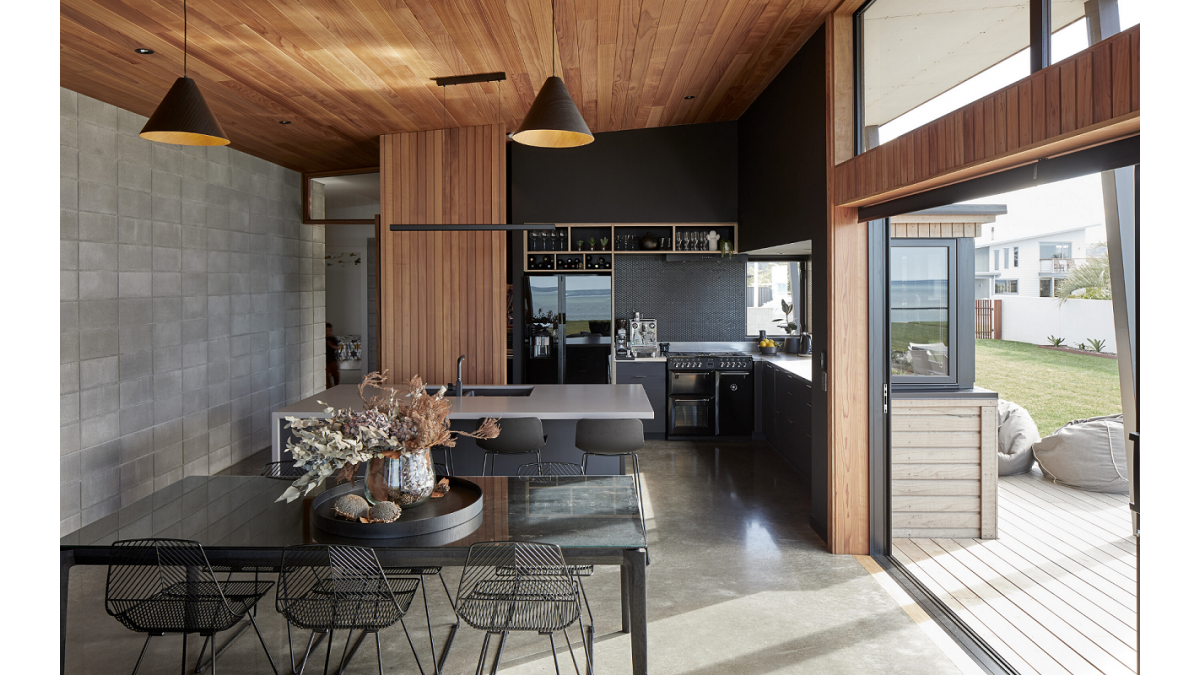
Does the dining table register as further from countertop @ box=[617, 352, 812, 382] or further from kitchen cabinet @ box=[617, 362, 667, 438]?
kitchen cabinet @ box=[617, 362, 667, 438]

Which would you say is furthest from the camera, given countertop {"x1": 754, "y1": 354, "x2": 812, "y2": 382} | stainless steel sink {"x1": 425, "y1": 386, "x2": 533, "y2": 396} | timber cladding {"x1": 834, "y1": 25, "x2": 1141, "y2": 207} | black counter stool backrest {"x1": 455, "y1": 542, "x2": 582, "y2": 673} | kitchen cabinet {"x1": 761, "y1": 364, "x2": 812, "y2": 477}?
countertop {"x1": 754, "y1": 354, "x2": 812, "y2": 382}

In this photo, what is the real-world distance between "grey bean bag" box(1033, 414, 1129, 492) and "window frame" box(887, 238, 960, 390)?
4.51ft

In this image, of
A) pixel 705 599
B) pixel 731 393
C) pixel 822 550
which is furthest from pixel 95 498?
pixel 731 393

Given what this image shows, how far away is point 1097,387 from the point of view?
254 inches

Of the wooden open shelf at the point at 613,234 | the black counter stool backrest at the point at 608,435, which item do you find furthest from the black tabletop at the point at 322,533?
the wooden open shelf at the point at 613,234

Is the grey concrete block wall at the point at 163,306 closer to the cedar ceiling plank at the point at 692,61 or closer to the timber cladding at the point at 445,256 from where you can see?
the timber cladding at the point at 445,256

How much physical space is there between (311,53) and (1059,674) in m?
5.18

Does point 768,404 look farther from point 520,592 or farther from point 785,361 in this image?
point 520,592

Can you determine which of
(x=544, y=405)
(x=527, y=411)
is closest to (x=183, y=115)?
(x=527, y=411)

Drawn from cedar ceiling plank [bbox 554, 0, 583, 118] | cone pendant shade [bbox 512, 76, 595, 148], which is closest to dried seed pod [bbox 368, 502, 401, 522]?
cone pendant shade [bbox 512, 76, 595, 148]

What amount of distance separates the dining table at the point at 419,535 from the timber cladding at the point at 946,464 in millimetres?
2061

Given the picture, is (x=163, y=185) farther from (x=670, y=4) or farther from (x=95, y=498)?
(x=670, y=4)

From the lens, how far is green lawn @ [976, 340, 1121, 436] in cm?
600

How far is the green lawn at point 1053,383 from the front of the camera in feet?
19.7
